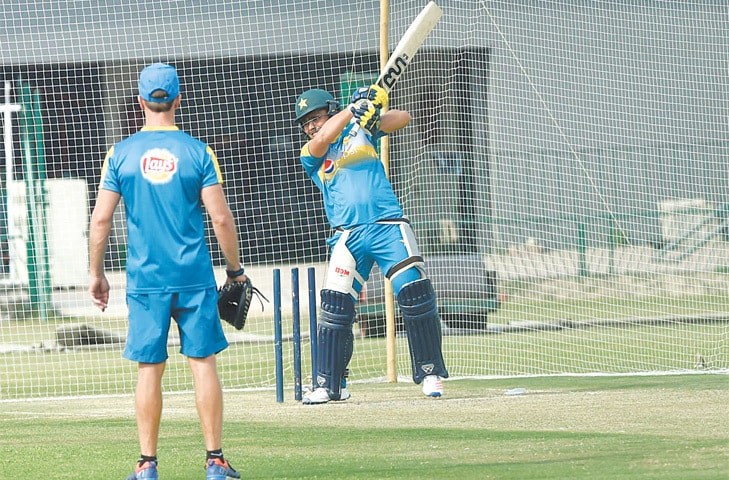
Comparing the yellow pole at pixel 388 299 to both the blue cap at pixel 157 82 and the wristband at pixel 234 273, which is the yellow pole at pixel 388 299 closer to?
the wristband at pixel 234 273

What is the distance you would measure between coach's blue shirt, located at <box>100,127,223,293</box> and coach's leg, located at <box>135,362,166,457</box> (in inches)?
14.1

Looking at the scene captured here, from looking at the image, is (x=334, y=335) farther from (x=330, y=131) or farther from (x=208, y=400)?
(x=208, y=400)

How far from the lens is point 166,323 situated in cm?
528

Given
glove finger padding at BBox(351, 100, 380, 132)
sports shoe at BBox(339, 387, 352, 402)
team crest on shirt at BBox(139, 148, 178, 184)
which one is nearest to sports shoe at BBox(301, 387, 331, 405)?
sports shoe at BBox(339, 387, 352, 402)

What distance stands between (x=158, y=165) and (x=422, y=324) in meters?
3.05

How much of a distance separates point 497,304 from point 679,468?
10.3 meters

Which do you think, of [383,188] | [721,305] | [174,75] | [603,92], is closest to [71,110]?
[603,92]

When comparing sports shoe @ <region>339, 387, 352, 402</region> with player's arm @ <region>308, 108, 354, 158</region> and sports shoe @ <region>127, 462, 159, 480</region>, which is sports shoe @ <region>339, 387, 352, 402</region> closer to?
player's arm @ <region>308, 108, 354, 158</region>

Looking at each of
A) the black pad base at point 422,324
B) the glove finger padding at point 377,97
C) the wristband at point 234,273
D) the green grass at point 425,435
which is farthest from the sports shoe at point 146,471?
the glove finger padding at point 377,97

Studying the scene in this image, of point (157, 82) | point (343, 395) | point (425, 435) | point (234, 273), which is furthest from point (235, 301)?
point (343, 395)

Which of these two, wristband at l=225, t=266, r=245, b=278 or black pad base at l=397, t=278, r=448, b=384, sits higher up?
wristband at l=225, t=266, r=245, b=278

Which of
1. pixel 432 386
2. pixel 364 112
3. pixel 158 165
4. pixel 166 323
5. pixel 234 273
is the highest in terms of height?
pixel 364 112

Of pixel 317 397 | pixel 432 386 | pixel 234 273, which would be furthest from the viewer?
pixel 317 397

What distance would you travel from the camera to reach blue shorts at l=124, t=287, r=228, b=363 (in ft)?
17.2
